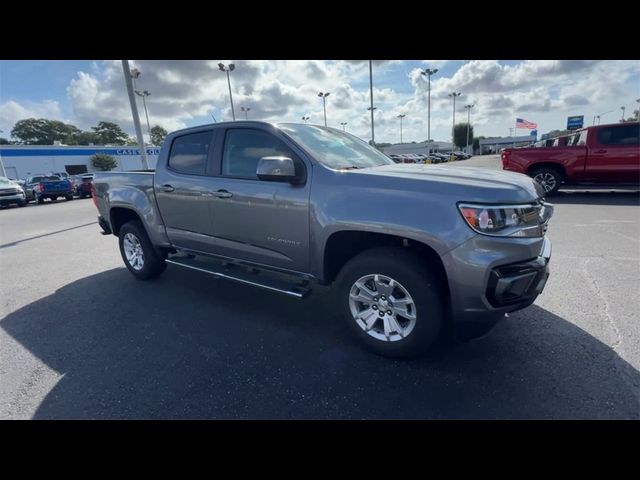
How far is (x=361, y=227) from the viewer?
2682 mm

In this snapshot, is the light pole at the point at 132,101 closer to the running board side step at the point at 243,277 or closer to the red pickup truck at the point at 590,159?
the running board side step at the point at 243,277

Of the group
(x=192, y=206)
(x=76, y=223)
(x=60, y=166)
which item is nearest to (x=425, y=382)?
(x=192, y=206)

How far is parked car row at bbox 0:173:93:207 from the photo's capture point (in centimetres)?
1809

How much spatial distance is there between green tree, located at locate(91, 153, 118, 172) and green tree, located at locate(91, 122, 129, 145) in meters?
45.3

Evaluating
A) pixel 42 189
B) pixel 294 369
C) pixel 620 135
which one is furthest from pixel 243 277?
pixel 42 189

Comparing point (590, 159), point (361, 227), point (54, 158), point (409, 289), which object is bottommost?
point (409, 289)

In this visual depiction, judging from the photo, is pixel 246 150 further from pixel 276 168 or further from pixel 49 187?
pixel 49 187

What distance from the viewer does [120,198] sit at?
4.75 m

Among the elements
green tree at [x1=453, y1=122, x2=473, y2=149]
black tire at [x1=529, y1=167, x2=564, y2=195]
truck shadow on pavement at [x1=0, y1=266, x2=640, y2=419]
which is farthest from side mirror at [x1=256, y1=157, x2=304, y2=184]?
green tree at [x1=453, y1=122, x2=473, y2=149]

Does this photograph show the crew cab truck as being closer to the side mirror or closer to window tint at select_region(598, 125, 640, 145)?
the side mirror

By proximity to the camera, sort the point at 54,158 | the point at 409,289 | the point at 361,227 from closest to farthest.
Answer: the point at 409,289
the point at 361,227
the point at 54,158

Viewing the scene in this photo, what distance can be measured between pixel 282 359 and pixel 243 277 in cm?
100

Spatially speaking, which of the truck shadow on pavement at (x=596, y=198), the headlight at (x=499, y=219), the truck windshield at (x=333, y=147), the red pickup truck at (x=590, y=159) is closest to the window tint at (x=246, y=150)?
the truck windshield at (x=333, y=147)

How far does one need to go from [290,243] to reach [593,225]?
6843 millimetres
